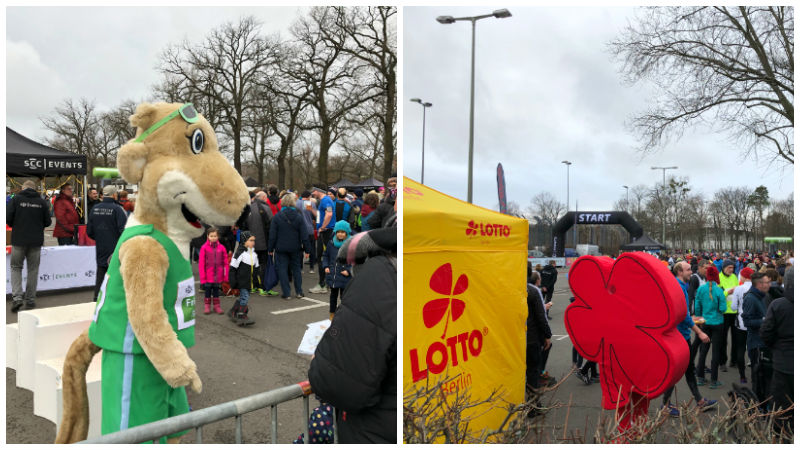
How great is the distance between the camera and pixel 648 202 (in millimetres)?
54156

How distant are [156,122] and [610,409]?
4087 millimetres

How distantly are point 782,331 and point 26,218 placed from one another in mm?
8205

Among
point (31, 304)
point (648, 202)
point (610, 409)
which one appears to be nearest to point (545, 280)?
point (610, 409)

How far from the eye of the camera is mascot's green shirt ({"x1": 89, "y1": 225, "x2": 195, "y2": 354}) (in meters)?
2.35

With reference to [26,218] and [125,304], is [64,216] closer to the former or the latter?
[26,218]

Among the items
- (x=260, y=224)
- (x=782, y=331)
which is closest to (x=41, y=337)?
(x=260, y=224)

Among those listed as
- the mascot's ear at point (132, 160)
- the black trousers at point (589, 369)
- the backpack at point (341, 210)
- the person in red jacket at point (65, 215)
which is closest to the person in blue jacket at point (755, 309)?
the black trousers at point (589, 369)

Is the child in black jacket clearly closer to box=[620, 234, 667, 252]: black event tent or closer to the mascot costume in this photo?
the mascot costume

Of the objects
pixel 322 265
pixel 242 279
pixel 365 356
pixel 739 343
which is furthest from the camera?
pixel 322 265

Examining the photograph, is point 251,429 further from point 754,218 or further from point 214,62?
point 754,218

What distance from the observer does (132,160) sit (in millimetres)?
2471

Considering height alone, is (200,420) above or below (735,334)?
above

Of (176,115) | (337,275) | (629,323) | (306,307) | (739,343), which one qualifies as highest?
(176,115)

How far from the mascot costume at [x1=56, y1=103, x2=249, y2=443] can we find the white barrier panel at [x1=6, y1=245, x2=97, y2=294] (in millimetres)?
6324
